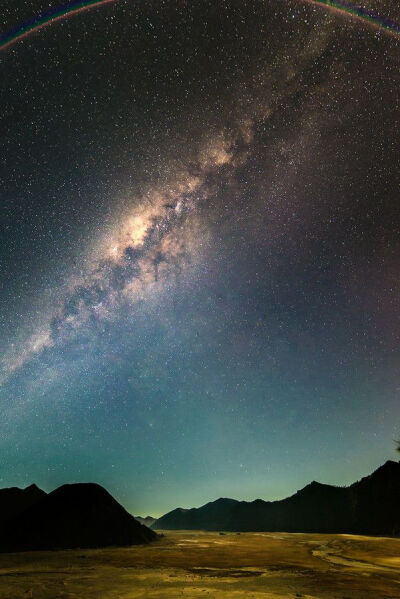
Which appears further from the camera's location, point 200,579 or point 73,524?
point 73,524

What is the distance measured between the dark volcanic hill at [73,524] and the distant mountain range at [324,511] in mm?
46454

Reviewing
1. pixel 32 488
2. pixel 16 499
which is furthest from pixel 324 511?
pixel 16 499

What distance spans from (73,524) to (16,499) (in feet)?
73.8

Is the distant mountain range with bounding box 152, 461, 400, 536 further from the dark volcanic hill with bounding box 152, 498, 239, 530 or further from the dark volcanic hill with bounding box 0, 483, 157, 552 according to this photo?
the dark volcanic hill with bounding box 0, 483, 157, 552

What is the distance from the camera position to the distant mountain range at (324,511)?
2581 inches

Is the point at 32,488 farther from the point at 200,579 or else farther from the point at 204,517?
the point at 204,517

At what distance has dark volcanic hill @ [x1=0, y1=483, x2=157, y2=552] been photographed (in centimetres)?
3616

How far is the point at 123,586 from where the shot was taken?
52.3ft

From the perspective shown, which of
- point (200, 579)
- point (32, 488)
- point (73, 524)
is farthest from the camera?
point (32, 488)

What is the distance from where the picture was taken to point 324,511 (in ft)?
316

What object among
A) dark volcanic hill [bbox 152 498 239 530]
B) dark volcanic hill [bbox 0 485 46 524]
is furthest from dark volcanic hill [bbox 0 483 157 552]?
dark volcanic hill [bbox 152 498 239 530]

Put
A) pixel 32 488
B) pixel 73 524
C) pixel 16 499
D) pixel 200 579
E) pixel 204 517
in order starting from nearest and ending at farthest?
pixel 200 579, pixel 73 524, pixel 16 499, pixel 32 488, pixel 204 517

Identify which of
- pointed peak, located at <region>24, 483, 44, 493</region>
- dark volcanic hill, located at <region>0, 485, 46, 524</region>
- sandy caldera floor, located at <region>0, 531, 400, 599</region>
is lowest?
sandy caldera floor, located at <region>0, 531, 400, 599</region>

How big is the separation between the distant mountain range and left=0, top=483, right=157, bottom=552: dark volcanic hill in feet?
152
